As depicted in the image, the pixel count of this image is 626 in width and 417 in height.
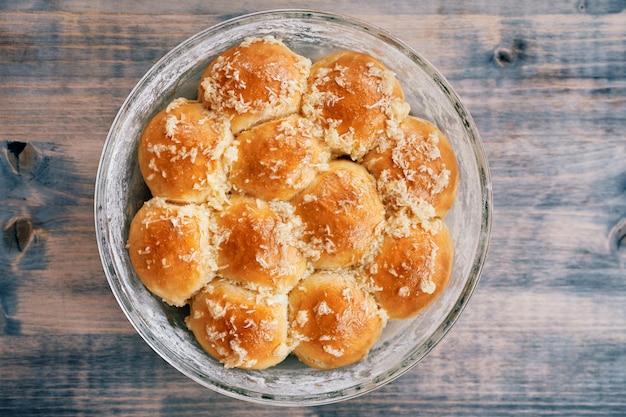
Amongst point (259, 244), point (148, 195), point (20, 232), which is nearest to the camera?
point (259, 244)

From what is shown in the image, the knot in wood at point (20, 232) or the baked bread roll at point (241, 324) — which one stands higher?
the baked bread roll at point (241, 324)

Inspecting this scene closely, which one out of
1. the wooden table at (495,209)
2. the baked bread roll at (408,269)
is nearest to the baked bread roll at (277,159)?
the baked bread roll at (408,269)

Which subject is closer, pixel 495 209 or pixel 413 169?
pixel 413 169

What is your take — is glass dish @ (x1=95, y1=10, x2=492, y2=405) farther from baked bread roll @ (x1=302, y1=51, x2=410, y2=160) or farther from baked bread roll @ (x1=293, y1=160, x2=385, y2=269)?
baked bread roll @ (x1=293, y1=160, x2=385, y2=269)

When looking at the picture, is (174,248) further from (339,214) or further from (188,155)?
(339,214)

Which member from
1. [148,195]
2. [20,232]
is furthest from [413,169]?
[20,232]

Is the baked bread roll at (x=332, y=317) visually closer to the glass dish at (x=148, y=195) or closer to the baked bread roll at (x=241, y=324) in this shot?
the baked bread roll at (x=241, y=324)

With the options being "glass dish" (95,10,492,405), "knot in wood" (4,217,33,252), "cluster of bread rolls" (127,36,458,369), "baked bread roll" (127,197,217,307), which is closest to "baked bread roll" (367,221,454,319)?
"cluster of bread rolls" (127,36,458,369)
